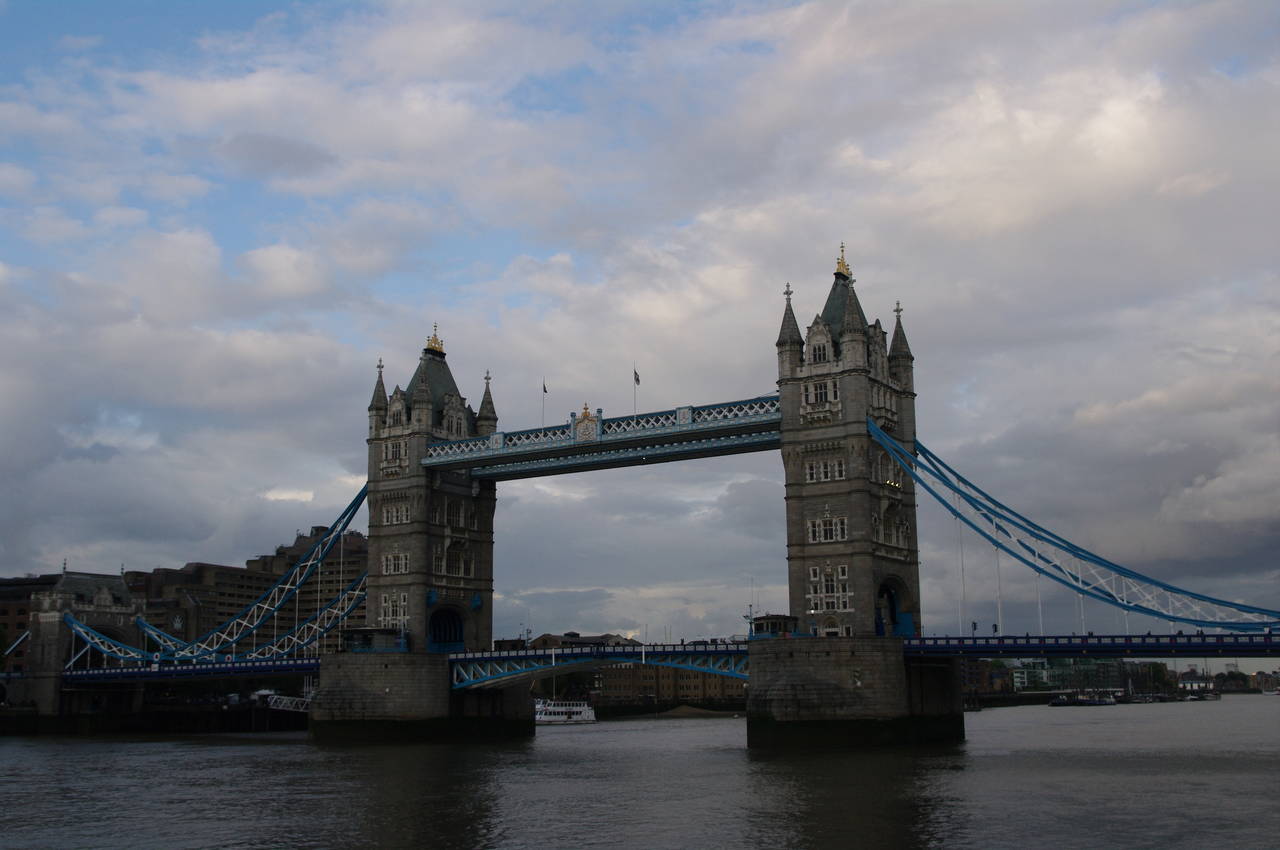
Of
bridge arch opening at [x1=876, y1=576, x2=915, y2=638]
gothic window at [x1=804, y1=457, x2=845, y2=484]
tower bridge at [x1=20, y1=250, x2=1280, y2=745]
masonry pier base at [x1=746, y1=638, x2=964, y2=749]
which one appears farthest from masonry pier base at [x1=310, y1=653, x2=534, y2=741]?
bridge arch opening at [x1=876, y1=576, x2=915, y2=638]

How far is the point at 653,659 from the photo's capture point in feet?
290

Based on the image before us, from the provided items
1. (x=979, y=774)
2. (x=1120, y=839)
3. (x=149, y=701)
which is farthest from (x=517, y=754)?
(x=149, y=701)

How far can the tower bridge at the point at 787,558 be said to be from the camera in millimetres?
75250

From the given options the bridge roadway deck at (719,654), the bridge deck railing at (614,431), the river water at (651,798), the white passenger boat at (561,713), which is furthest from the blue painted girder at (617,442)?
the white passenger boat at (561,713)

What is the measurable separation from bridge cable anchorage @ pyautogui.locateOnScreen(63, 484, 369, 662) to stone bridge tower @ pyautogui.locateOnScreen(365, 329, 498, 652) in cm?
390

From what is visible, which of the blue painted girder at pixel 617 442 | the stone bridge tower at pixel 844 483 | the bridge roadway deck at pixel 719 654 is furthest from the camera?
the blue painted girder at pixel 617 442

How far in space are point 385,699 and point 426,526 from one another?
45.3 ft

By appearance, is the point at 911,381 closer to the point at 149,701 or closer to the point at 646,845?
the point at 646,845

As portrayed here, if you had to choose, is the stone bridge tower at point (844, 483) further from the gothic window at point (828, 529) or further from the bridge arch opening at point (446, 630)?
the bridge arch opening at point (446, 630)

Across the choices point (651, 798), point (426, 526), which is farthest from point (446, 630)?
point (651, 798)

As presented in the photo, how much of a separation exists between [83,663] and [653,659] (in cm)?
7464

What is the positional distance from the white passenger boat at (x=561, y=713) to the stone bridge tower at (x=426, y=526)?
58.9 m

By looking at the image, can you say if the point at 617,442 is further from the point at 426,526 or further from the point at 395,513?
the point at 395,513

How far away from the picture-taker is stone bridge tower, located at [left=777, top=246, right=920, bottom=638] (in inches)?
3150
